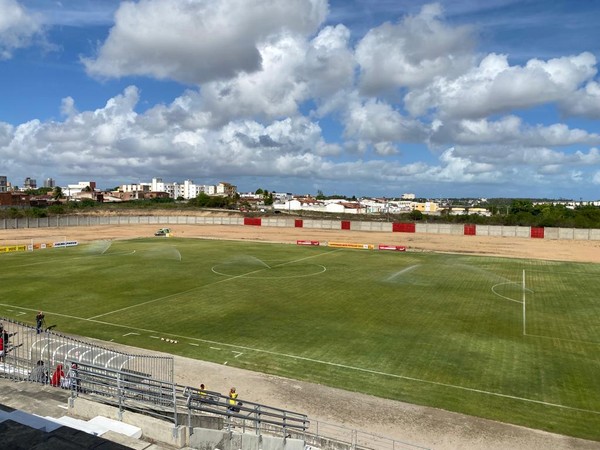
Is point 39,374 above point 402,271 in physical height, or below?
above

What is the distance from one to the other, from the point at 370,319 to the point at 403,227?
95.1 metres

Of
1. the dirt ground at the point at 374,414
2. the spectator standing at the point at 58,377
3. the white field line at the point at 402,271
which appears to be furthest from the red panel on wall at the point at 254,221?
the spectator standing at the point at 58,377

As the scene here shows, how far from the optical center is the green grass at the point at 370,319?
85.9 feet

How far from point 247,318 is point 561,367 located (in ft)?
76.3

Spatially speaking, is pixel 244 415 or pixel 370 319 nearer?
pixel 244 415

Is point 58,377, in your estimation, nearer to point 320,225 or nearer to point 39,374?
point 39,374

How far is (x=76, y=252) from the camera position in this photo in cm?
8425

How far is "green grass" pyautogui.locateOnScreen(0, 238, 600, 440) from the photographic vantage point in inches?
1030

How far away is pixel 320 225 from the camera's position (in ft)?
471

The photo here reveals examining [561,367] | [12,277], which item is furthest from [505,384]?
[12,277]

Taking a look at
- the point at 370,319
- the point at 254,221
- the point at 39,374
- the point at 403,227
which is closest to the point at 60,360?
the point at 39,374

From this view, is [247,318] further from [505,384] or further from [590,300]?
[590,300]

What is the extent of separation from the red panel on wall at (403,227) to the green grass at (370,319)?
55.6m

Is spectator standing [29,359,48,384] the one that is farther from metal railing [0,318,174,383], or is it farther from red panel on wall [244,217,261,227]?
red panel on wall [244,217,261,227]
